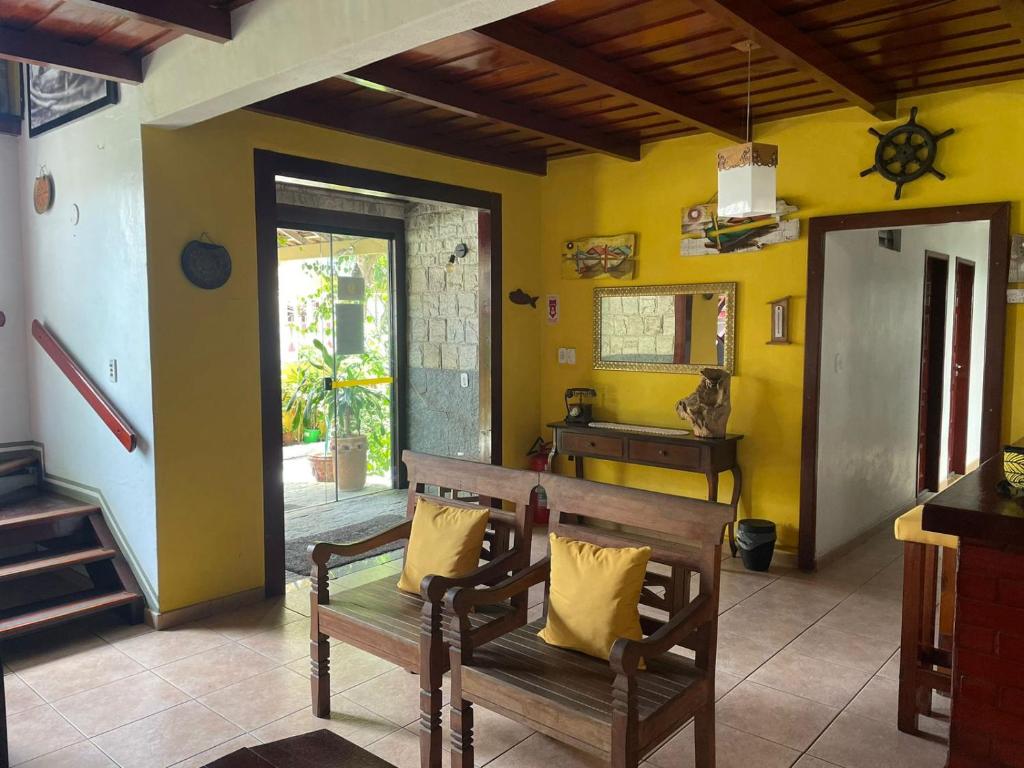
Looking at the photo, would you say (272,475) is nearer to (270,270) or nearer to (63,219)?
(270,270)

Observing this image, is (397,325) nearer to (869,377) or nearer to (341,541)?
(341,541)

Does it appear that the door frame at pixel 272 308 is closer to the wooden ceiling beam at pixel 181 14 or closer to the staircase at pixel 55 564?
the staircase at pixel 55 564

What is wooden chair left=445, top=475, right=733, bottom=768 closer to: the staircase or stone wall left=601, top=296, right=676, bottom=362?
the staircase

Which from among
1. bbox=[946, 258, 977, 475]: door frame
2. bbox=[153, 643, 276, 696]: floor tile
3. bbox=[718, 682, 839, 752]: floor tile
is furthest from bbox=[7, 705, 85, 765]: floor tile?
bbox=[946, 258, 977, 475]: door frame

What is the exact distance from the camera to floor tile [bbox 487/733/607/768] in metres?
2.56

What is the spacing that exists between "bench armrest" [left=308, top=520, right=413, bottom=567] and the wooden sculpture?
2.21 m

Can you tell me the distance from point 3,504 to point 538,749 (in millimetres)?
3224

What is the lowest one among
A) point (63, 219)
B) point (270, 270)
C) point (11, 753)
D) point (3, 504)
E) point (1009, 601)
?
point (11, 753)

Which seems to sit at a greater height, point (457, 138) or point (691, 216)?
point (457, 138)

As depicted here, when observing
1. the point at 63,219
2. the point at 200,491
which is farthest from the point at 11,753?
the point at 63,219

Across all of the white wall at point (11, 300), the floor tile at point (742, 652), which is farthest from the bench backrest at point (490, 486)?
the white wall at point (11, 300)

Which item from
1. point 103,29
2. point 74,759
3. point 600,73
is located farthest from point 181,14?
point 74,759

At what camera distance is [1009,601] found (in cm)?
173

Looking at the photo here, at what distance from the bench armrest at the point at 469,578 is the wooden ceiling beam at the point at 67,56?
261 cm
